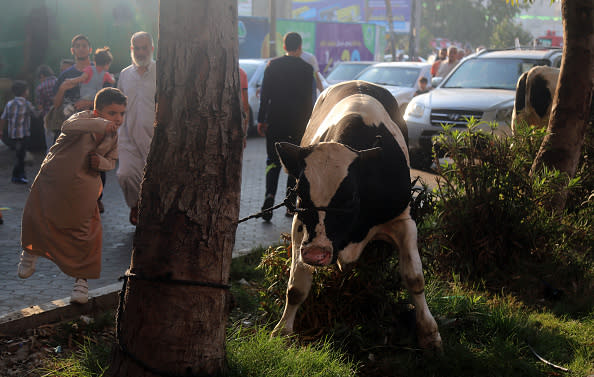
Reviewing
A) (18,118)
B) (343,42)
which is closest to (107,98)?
(18,118)

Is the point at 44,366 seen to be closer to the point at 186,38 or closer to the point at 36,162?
the point at 186,38

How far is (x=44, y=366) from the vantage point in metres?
4.43

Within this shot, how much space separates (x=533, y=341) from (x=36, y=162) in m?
9.89

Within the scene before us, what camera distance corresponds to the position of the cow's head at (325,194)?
408 centimetres

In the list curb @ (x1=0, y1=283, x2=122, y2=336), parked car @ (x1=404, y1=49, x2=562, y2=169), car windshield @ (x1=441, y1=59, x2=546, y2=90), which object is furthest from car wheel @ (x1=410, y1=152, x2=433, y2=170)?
curb @ (x1=0, y1=283, x2=122, y2=336)

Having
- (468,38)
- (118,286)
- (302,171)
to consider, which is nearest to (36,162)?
(118,286)

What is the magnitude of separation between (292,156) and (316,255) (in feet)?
2.02

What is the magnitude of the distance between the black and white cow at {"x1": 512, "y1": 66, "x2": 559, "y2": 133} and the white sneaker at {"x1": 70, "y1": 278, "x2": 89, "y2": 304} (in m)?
6.16

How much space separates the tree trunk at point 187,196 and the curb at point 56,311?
5.12 ft

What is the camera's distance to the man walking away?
8.67 meters

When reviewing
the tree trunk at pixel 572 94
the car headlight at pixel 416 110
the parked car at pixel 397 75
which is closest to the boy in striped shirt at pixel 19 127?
the car headlight at pixel 416 110

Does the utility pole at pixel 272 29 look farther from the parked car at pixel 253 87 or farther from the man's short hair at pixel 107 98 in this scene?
the man's short hair at pixel 107 98

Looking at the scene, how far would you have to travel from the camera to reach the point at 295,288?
4.71m

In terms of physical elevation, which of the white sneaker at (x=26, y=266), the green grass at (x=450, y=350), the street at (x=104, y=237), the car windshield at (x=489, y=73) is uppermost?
the car windshield at (x=489, y=73)
